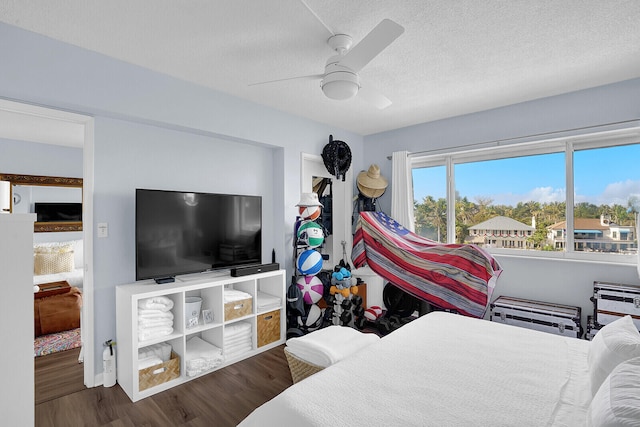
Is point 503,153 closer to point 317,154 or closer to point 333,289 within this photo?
point 317,154

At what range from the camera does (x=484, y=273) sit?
7.77 feet

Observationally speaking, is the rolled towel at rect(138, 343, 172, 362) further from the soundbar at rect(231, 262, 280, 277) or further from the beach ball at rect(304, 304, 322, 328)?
the beach ball at rect(304, 304, 322, 328)

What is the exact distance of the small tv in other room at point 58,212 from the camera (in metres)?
4.43

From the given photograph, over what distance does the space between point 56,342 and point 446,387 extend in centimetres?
372

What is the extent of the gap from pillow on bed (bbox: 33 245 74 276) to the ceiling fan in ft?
13.9

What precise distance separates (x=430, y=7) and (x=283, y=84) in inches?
55.1

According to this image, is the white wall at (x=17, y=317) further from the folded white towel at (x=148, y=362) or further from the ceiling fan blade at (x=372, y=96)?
the ceiling fan blade at (x=372, y=96)

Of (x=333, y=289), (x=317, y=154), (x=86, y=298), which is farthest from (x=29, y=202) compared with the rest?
(x=333, y=289)

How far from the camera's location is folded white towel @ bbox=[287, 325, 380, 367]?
5.96 feet

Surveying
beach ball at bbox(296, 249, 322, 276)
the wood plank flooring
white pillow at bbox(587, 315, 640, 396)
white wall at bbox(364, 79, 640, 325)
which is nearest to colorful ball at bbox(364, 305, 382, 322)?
beach ball at bbox(296, 249, 322, 276)

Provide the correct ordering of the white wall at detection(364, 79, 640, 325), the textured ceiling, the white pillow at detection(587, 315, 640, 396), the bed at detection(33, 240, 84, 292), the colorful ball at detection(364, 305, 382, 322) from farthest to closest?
the bed at detection(33, 240, 84, 292), the colorful ball at detection(364, 305, 382, 322), the white wall at detection(364, 79, 640, 325), the textured ceiling, the white pillow at detection(587, 315, 640, 396)

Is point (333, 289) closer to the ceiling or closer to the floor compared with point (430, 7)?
closer to the floor

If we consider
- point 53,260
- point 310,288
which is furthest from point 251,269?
point 53,260

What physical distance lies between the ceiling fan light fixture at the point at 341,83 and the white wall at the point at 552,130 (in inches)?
88.1
